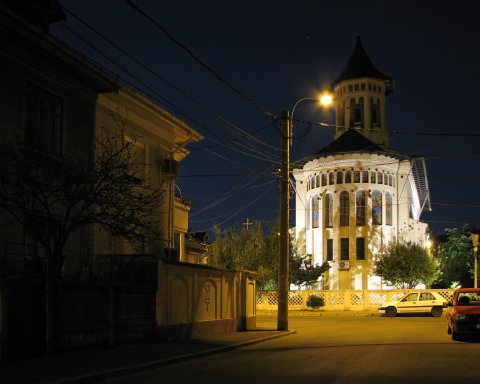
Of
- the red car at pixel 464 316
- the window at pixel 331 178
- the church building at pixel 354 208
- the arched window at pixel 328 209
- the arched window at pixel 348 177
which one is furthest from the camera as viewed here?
the arched window at pixel 328 209

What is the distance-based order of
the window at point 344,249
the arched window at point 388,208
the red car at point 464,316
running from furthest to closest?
the window at point 344,249 < the arched window at point 388,208 < the red car at point 464,316

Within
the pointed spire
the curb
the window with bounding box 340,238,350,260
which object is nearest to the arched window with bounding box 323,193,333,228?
the window with bounding box 340,238,350,260

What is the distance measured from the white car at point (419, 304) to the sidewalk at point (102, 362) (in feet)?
66.3

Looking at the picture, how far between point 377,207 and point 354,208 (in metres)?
1.96

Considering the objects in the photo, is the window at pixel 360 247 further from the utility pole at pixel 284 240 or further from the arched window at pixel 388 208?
the utility pole at pixel 284 240

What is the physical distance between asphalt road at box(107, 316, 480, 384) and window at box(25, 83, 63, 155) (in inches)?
263

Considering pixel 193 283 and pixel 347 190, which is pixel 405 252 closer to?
pixel 347 190

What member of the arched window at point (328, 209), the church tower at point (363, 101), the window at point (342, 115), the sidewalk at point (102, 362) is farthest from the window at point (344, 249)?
the sidewalk at point (102, 362)

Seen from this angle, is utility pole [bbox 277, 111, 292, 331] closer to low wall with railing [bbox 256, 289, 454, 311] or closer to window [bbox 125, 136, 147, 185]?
window [bbox 125, 136, 147, 185]

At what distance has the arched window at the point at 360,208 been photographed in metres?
56.5

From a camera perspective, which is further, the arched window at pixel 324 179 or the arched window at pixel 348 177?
the arched window at pixel 324 179

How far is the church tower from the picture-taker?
218 feet

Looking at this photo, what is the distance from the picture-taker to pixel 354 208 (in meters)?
56.5

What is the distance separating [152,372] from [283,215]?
1225 cm
